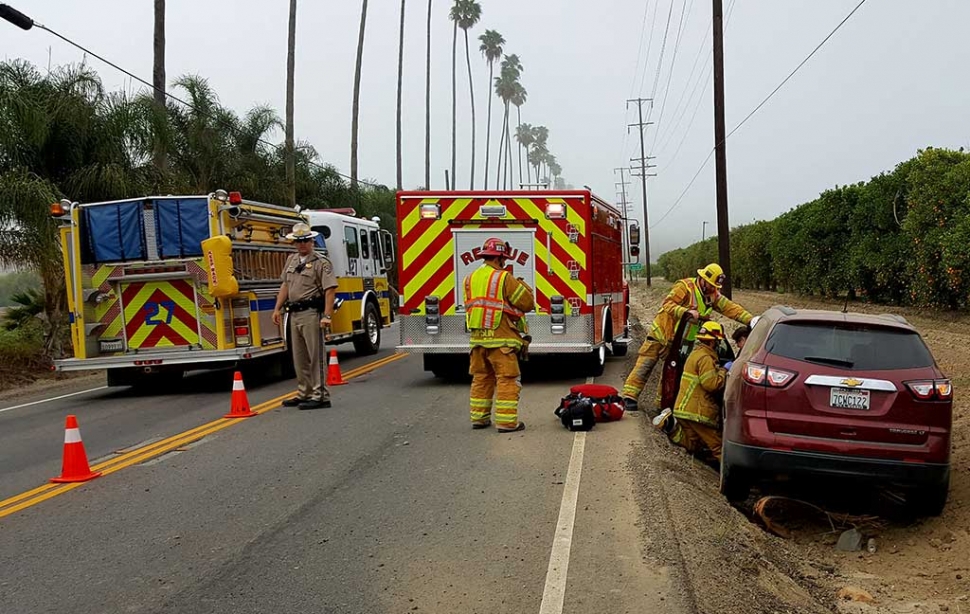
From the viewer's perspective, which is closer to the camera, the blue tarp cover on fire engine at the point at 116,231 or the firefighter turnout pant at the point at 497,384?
the firefighter turnout pant at the point at 497,384

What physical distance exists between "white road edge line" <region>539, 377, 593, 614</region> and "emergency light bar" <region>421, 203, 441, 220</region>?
514cm

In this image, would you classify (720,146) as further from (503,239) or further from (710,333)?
(710,333)

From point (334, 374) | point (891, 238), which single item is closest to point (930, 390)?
point (334, 374)

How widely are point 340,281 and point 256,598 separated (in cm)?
1134

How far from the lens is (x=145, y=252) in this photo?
11.6 m

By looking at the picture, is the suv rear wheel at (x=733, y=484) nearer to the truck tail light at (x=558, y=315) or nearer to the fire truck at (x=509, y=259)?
the fire truck at (x=509, y=259)

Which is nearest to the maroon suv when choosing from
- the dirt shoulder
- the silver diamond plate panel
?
the dirt shoulder

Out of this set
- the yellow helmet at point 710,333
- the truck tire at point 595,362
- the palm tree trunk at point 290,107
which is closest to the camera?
the yellow helmet at point 710,333

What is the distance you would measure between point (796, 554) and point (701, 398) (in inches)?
84.3

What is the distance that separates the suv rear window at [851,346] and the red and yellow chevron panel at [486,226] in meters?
5.23

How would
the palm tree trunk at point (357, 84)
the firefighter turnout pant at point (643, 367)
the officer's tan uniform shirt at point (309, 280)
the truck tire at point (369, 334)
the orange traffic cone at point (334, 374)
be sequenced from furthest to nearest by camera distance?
the palm tree trunk at point (357, 84) → the truck tire at point (369, 334) → the orange traffic cone at point (334, 374) → the officer's tan uniform shirt at point (309, 280) → the firefighter turnout pant at point (643, 367)

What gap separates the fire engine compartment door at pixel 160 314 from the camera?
38.3 feet

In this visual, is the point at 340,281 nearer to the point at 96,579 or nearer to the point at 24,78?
the point at 24,78

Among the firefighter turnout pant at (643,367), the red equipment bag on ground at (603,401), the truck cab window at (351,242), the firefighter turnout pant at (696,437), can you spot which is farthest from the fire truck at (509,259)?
the truck cab window at (351,242)
